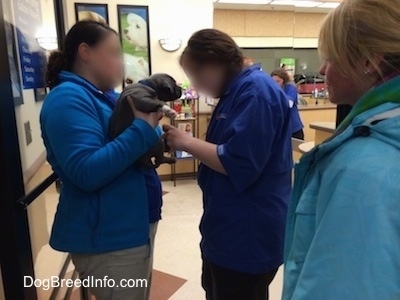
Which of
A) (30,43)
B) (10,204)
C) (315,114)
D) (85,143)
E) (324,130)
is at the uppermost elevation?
(30,43)

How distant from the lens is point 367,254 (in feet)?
1.76

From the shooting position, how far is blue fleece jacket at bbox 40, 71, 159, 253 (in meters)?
0.96

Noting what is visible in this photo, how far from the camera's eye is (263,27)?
639 cm

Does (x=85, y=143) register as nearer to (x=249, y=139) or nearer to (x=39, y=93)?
(x=249, y=139)

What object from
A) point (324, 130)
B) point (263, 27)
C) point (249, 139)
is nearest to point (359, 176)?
point (249, 139)

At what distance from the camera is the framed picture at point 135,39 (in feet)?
13.0

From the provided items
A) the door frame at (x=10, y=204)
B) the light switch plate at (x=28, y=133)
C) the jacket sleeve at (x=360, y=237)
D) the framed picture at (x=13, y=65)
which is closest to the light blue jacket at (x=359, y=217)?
the jacket sleeve at (x=360, y=237)

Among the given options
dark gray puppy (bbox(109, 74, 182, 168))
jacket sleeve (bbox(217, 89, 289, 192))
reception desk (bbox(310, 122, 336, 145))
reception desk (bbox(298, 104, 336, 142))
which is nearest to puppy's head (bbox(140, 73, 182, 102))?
dark gray puppy (bbox(109, 74, 182, 168))

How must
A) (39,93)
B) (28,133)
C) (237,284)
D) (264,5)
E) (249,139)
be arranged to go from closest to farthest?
(249,139) → (237,284) → (28,133) → (39,93) → (264,5)

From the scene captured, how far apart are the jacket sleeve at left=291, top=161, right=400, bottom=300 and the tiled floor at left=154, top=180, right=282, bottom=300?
5.57 ft

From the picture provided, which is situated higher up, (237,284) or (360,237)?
(360,237)

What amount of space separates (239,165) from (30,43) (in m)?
1.10

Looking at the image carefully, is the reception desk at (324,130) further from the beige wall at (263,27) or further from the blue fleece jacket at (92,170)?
→ the beige wall at (263,27)

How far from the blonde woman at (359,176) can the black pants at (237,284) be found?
574 mm
